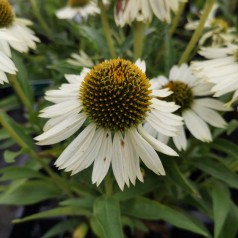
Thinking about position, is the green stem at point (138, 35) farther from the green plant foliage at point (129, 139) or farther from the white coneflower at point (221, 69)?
the white coneflower at point (221, 69)

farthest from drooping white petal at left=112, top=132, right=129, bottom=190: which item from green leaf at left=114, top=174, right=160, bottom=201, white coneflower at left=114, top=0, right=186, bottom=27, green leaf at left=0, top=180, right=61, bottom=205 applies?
green leaf at left=0, top=180, right=61, bottom=205

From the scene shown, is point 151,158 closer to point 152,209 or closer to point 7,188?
point 152,209

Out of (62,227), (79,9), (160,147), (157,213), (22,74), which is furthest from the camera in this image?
(79,9)

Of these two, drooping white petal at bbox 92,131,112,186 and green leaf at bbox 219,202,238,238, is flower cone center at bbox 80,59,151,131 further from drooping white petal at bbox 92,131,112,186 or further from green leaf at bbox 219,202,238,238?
green leaf at bbox 219,202,238,238

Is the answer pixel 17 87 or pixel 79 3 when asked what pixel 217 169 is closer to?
pixel 17 87

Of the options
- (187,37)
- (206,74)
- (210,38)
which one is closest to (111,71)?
(206,74)

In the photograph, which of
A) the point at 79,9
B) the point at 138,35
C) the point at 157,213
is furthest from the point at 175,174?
the point at 79,9

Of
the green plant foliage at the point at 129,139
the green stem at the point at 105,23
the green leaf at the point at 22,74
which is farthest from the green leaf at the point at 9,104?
the green stem at the point at 105,23
